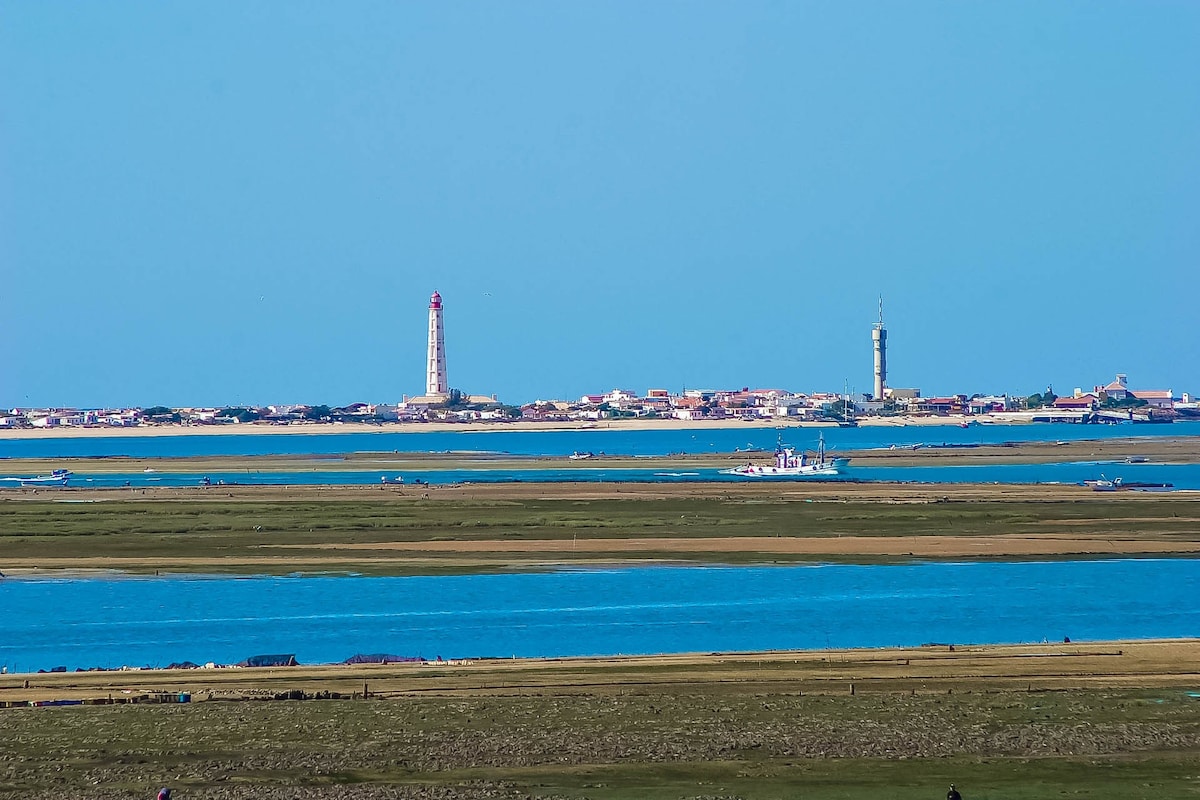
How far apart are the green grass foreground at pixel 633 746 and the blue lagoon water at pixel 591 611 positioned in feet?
23.7

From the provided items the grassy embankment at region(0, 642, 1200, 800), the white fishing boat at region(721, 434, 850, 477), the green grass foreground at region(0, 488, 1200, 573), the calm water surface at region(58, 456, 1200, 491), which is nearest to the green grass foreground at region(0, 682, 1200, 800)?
the grassy embankment at region(0, 642, 1200, 800)

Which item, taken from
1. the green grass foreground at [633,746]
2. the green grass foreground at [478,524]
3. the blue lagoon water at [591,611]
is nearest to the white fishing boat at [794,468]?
the green grass foreground at [478,524]

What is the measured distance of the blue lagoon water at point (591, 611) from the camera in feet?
112

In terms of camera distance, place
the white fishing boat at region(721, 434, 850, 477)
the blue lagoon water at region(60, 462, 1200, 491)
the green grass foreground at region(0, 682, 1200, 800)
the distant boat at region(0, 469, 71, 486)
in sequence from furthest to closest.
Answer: the white fishing boat at region(721, 434, 850, 477)
the distant boat at region(0, 469, 71, 486)
the blue lagoon water at region(60, 462, 1200, 491)
the green grass foreground at region(0, 682, 1200, 800)

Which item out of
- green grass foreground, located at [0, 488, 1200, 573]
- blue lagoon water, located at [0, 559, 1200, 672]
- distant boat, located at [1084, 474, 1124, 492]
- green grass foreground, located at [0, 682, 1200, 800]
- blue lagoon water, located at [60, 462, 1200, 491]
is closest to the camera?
green grass foreground, located at [0, 682, 1200, 800]

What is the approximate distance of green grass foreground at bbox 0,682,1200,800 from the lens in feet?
68.2

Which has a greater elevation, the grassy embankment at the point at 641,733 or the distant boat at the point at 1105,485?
the distant boat at the point at 1105,485

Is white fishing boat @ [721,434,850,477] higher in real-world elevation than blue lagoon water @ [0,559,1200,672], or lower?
higher

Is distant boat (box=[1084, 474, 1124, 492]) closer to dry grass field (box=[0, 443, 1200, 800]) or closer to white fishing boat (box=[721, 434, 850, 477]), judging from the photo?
white fishing boat (box=[721, 434, 850, 477])

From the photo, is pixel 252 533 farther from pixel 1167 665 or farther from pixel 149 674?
pixel 1167 665

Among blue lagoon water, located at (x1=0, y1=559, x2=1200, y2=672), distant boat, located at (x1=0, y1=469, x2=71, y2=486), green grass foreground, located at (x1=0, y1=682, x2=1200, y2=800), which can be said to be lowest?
blue lagoon water, located at (x1=0, y1=559, x2=1200, y2=672)

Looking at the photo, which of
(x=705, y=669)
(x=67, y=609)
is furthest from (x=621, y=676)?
(x=67, y=609)

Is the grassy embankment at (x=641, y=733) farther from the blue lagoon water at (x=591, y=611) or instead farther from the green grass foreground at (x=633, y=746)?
the blue lagoon water at (x=591, y=611)

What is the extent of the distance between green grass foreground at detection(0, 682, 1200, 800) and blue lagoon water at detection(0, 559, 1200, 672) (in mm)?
7232
